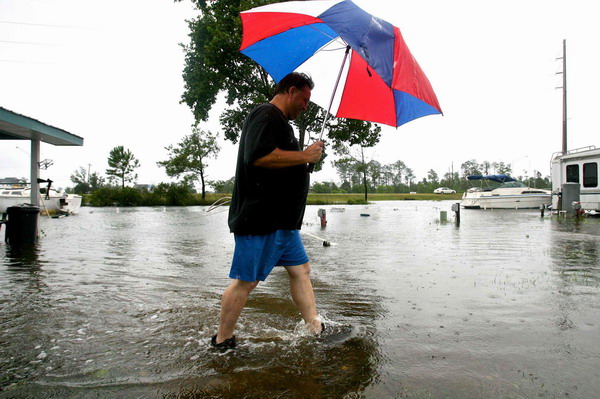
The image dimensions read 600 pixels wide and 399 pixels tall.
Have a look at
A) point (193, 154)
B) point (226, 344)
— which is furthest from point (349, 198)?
point (226, 344)

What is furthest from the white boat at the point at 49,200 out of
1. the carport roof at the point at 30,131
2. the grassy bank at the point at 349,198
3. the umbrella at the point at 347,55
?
the grassy bank at the point at 349,198

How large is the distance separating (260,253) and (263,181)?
0.51 m

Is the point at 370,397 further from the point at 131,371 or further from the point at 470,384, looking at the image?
the point at 131,371

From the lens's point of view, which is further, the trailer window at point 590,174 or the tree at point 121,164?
the tree at point 121,164

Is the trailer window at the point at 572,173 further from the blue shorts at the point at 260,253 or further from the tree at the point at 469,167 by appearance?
the tree at the point at 469,167

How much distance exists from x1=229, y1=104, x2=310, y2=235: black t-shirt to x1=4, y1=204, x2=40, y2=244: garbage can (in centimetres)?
853

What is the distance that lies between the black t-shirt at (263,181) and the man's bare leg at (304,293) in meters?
0.44

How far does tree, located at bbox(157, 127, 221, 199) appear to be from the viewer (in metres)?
52.4

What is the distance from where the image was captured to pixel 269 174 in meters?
2.82

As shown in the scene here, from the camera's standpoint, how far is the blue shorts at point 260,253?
9.34 feet

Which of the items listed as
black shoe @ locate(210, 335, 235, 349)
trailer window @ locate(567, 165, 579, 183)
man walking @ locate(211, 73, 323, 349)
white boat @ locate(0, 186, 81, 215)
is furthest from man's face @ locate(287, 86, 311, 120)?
white boat @ locate(0, 186, 81, 215)

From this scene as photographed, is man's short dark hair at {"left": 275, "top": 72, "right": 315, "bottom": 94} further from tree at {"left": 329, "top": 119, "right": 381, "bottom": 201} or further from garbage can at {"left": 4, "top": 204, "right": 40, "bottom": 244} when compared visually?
tree at {"left": 329, "top": 119, "right": 381, "bottom": 201}

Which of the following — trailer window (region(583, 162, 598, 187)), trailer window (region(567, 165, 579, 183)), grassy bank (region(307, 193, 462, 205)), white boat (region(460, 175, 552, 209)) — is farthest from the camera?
grassy bank (region(307, 193, 462, 205))

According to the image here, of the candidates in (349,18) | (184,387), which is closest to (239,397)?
(184,387)
